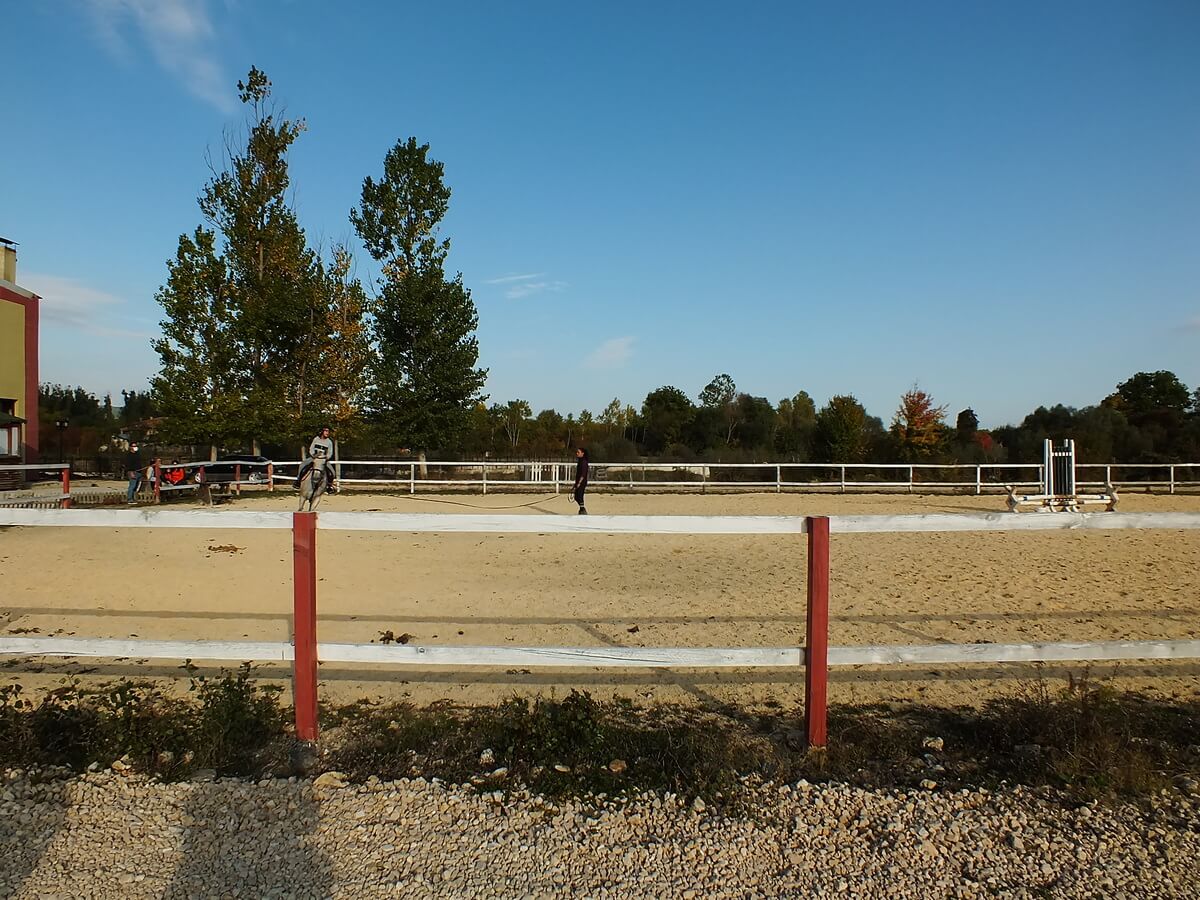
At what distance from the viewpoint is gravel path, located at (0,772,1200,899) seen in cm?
270

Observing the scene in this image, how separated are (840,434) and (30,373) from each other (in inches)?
1800

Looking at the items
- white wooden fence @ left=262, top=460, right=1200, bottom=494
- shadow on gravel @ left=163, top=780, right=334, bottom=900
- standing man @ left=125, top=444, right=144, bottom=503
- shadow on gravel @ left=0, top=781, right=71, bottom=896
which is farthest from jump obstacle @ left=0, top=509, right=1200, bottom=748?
white wooden fence @ left=262, top=460, right=1200, bottom=494

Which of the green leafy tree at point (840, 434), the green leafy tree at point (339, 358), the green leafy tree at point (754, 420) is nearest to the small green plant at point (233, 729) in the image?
the green leafy tree at point (339, 358)

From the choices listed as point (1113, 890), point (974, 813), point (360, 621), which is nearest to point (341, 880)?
point (974, 813)

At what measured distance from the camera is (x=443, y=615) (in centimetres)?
722

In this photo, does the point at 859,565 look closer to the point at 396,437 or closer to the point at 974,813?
the point at 974,813

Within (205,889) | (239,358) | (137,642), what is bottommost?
(205,889)

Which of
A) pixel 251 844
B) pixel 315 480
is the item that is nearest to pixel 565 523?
pixel 251 844

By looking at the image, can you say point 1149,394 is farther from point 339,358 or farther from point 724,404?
point 339,358

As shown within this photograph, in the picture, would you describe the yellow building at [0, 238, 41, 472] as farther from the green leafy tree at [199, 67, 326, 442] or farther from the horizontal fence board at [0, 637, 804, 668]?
the horizontal fence board at [0, 637, 804, 668]

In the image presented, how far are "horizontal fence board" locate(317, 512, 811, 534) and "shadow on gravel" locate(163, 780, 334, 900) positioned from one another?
1.29 meters

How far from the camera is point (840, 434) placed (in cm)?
5156

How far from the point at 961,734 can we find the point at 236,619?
624 cm

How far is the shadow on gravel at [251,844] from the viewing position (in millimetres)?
2699
